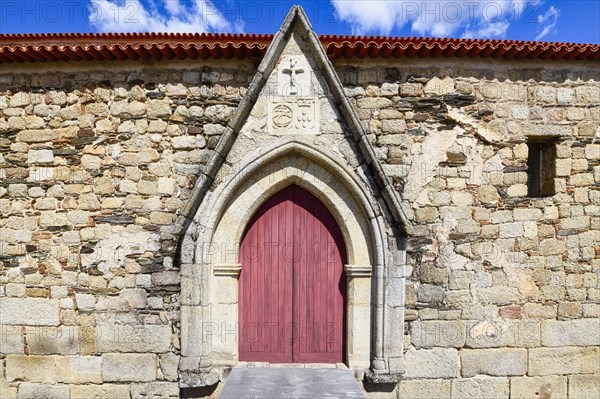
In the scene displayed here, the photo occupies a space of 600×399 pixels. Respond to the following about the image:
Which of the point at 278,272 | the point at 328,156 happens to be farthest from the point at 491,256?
the point at 278,272

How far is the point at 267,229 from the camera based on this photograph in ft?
13.3

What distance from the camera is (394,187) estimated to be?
3869 millimetres

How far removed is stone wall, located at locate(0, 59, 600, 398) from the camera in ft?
12.6

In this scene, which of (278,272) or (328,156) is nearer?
(328,156)

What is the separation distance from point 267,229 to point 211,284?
3.05ft

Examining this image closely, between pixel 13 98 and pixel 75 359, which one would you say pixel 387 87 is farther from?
pixel 75 359

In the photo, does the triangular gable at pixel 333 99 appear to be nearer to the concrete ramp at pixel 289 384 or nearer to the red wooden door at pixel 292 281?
the red wooden door at pixel 292 281

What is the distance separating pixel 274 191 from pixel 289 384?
7.12 feet

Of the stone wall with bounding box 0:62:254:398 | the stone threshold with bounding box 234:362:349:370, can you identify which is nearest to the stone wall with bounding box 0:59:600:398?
the stone wall with bounding box 0:62:254:398

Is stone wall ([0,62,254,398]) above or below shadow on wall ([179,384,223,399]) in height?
above

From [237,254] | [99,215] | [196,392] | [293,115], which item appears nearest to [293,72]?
[293,115]

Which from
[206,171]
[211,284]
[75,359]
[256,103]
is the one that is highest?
[256,103]

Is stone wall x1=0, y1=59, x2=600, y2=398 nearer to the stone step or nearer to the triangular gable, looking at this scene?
the triangular gable

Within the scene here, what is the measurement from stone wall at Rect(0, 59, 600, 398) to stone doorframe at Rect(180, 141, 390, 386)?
0.30 meters
